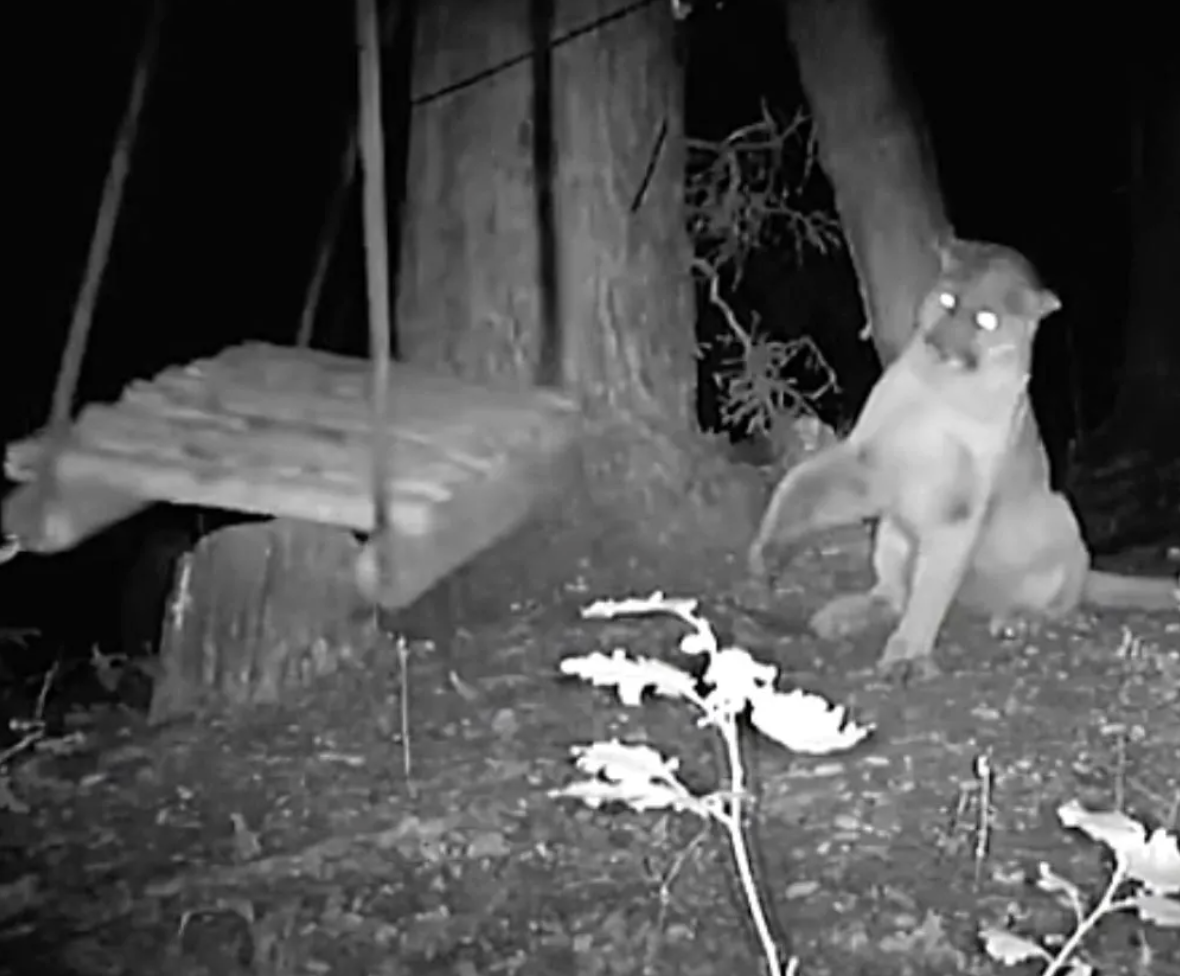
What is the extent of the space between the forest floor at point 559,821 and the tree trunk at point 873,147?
98 centimetres

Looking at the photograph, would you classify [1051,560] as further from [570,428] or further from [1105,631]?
[570,428]

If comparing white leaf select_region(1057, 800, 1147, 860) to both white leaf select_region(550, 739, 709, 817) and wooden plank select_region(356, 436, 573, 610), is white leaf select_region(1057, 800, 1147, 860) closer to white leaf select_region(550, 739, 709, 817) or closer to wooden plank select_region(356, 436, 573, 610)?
white leaf select_region(550, 739, 709, 817)

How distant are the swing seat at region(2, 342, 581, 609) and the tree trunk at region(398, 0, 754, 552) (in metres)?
0.40

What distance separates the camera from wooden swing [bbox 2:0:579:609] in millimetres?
2863

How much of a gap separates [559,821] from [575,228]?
1.39m

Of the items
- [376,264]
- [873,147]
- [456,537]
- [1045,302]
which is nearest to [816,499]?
[1045,302]

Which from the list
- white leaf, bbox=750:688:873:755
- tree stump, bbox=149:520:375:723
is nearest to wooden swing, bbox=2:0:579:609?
tree stump, bbox=149:520:375:723

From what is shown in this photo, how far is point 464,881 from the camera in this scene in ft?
9.30

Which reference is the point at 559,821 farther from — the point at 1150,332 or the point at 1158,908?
the point at 1150,332

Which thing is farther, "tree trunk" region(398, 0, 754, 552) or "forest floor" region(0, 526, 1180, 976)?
"tree trunk" region(398, 0, 754, 552)

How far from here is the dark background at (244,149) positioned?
5.43 metres

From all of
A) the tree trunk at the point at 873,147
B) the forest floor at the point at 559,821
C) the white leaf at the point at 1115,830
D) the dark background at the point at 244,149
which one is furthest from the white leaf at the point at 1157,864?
the dark background at the point at 244,149

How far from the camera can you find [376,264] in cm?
280

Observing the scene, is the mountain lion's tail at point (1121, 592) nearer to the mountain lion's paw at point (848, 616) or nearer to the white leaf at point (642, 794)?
the mountain lion's paw at point (848, 616)
